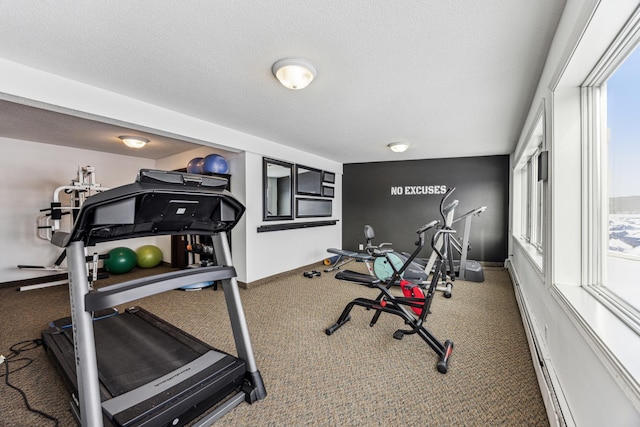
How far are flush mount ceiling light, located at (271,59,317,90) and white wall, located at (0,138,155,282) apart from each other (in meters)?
4.80

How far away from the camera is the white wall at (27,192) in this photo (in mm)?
4176

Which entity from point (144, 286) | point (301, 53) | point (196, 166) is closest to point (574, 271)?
point (301, 53)

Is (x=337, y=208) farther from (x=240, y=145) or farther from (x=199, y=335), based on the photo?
(x=199, y=335)

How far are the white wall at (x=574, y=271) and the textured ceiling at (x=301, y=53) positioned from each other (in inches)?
12.2

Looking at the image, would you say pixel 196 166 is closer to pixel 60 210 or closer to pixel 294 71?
pixel 60 210

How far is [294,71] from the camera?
2.05 metres

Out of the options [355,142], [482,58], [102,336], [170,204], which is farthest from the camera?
[355,142]

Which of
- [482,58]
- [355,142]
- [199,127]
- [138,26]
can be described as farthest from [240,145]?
[482,58]

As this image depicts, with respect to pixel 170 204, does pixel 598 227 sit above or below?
below

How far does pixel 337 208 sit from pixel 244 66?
15.2 ft

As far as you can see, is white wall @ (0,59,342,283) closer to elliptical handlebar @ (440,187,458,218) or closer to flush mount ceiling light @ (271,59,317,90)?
flush mount ceiling light @ (271,59,317,90)

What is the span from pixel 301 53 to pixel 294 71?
151 millimetres

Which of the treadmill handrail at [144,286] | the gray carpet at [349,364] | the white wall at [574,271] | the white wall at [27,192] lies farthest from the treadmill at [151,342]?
the white wall at [27,192]

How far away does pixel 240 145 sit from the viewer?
12.7ft
